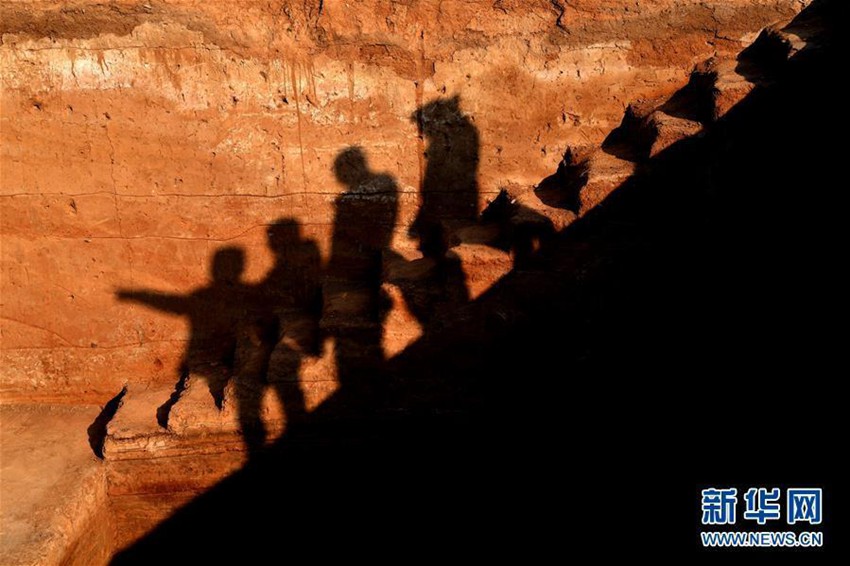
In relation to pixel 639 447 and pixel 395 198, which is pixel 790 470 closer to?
pixel 639 447

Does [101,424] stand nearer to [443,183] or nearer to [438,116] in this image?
[443,183]

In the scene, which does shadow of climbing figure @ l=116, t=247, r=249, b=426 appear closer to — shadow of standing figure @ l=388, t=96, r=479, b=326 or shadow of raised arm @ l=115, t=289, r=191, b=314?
shadow of raised arm @ l=115, t=289, r=191, b=314

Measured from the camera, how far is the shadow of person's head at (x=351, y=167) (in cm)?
524

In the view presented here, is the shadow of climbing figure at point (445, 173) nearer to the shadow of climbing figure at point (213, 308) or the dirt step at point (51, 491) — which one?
the shadow of climbing figure at point (213, 308)

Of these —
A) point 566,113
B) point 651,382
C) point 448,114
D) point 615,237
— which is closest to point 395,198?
point 448,114

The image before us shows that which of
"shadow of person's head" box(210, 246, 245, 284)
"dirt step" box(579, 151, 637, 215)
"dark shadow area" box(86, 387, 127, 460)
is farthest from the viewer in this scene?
"shadow of person's head" box(210, 246, 245, 284)

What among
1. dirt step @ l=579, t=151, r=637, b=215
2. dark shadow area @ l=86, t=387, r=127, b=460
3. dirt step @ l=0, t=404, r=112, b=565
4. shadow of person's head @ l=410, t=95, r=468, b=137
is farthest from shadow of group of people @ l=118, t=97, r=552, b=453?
dirt step @ l=579, t=151, r=637, b=215

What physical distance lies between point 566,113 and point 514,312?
1782 mm

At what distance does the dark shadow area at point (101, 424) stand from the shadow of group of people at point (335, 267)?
18.8 inches

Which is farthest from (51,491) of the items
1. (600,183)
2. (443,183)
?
(600,183)

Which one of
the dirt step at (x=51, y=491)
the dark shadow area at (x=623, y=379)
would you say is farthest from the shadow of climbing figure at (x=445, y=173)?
the dirt step at (x=51, y=491)

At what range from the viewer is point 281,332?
507 cm

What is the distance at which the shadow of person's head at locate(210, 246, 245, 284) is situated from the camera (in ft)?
17.6

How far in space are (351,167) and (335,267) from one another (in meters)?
0.77
